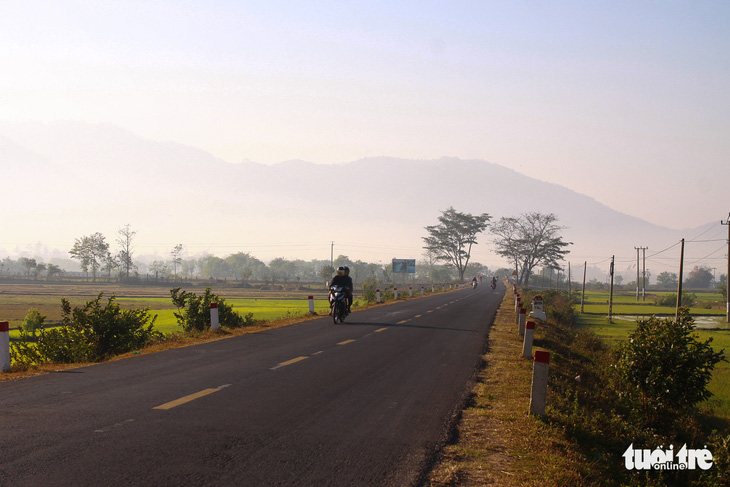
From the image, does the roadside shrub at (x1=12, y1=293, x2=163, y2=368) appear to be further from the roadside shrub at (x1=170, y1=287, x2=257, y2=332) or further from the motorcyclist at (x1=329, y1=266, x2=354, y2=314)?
the motorcyclist at (x1=329, y1=266, x2=354, y2=314)

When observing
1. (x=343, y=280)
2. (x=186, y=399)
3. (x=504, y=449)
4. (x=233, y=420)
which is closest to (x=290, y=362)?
(x=186, y=399)

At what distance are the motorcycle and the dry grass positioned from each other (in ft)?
36.5

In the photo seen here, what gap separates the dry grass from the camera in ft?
16.6

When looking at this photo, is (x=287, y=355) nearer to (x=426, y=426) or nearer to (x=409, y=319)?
(x=426, y=426)

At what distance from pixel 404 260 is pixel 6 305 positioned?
197 ft

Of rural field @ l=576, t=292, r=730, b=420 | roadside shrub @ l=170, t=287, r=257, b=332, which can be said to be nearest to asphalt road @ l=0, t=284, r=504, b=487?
rural field @ l=576, t=292, r=730, b=420

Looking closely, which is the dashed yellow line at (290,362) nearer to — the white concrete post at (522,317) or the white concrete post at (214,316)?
the white concrete post at (214,316)

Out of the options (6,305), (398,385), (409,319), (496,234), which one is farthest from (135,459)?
(496,234)

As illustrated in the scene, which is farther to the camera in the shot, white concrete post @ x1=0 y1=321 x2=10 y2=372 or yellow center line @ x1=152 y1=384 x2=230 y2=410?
white concrete post @ x1=0 y1=321 x2=10 y2=372

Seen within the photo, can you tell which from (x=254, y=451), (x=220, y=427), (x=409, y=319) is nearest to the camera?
(x=254, y=451)

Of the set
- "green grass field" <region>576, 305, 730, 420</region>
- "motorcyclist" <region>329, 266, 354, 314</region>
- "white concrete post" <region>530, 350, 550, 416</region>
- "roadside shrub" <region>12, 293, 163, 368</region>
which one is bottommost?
"green grass field" <region>576, 305, 730, 420</region>

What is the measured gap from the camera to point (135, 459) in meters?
4.84

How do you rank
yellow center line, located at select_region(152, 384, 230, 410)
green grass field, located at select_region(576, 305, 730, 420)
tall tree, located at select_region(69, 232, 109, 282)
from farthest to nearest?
tall tree, located at select_region(69, 232, 109, 282) → green grass field, located at select_region(576, 305, 730, 420) → yellow center line, located at select_region(152, 384, 230, 410)

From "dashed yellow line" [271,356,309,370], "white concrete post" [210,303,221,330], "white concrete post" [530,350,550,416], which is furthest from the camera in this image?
"white concrete post" [210,303,221,330]
